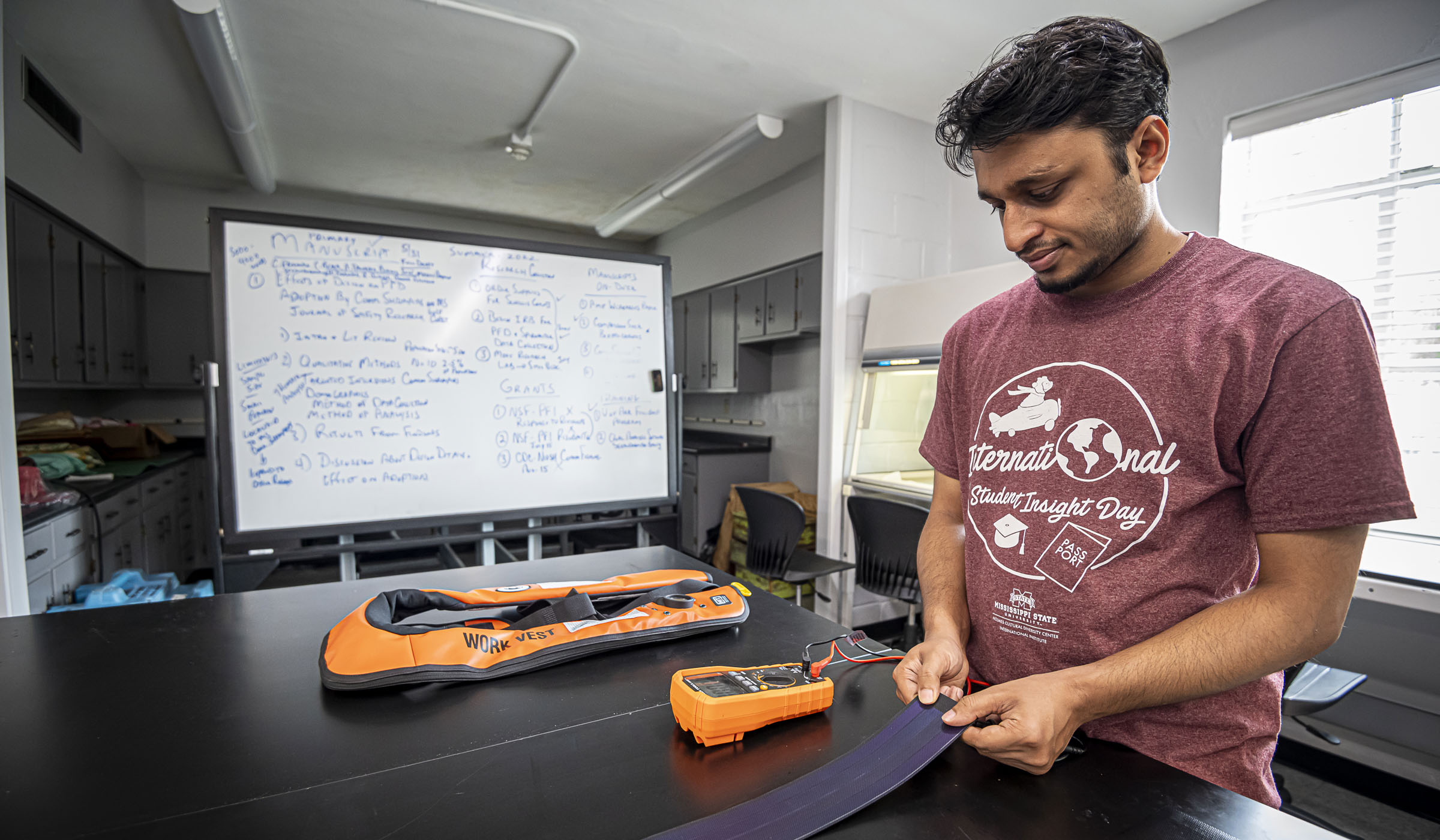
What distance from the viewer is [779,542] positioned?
8.51 ft

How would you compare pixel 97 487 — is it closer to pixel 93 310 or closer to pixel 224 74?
pixel 93 310

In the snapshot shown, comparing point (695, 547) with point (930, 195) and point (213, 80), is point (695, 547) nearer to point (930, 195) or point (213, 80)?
point (930, 195)

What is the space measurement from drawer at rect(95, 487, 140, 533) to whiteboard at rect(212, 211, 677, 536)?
1849 mm

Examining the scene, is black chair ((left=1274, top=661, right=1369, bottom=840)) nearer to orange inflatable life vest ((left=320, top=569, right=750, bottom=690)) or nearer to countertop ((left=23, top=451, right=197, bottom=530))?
orange inflatable life vest ((left=320, top=569, right=750, bottom=690))

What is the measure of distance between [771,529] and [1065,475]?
6.07 ft

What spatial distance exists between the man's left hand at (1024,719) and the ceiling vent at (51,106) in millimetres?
4526

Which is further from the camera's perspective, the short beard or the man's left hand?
the short beard

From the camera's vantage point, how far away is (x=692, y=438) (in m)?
5.48

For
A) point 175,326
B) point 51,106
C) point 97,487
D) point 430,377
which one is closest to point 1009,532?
point 430,377

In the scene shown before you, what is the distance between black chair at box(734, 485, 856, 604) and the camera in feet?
8.17

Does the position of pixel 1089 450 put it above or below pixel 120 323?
below

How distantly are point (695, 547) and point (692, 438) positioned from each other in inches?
49.9

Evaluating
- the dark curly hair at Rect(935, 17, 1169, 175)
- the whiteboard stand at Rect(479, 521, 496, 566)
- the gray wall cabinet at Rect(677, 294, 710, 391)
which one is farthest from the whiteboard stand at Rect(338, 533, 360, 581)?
the gray wall cabinet at Rect(677, 294, 710, 391)

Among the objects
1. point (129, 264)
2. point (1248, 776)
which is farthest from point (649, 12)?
point (129, 264)
